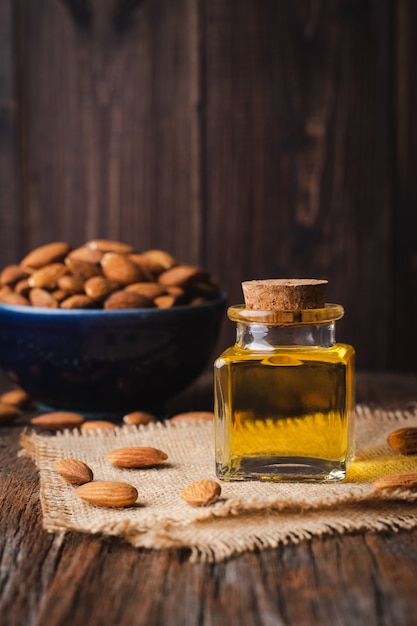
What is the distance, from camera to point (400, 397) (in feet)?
4.64

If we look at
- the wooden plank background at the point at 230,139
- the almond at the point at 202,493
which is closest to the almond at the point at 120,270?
the almond at the point at 202,493

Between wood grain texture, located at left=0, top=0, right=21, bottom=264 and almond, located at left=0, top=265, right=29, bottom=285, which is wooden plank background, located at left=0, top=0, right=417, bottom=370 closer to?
wood grain texture, located at left=0, top=0, right=21, bottom=264

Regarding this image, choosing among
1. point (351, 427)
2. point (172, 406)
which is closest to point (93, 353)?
point (172, 406)

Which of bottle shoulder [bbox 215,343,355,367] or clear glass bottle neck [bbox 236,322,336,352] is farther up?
clear glass bottle neck [bbox 236,322,336,352]

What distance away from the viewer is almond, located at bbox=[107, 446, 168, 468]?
3.14 feet

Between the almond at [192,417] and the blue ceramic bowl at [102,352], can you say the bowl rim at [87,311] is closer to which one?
the blue ceramic bowl at [102,352]

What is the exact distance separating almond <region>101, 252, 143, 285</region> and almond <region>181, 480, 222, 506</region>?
17.8 inches

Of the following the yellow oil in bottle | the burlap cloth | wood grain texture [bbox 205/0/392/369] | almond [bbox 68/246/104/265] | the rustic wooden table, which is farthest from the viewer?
wood grain texture [bbox 205/0/392/369]

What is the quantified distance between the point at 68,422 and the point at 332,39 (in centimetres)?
111

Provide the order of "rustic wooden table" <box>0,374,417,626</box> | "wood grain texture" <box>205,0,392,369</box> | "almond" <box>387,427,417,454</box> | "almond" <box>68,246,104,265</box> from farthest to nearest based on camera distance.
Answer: "wood grain texture" <box>205,0,392,369</box>, "almond" <box>68,246,104,265</box>, "almond" <box>387,427,417,454</box>, "rustic wooden table" <box>0,374,417,626</box>

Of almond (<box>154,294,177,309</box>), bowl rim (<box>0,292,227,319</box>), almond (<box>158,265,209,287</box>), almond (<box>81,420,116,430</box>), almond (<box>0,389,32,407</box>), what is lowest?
almond (<box>0,389,32,407</box>)

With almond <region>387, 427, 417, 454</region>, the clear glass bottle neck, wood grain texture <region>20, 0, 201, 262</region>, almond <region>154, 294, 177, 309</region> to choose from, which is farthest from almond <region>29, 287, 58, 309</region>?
wood grain texture <region>20, 0, 201, 262</region>

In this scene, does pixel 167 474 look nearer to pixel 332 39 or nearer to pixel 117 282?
pixel 117 282

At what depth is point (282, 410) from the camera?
2.89 feet
